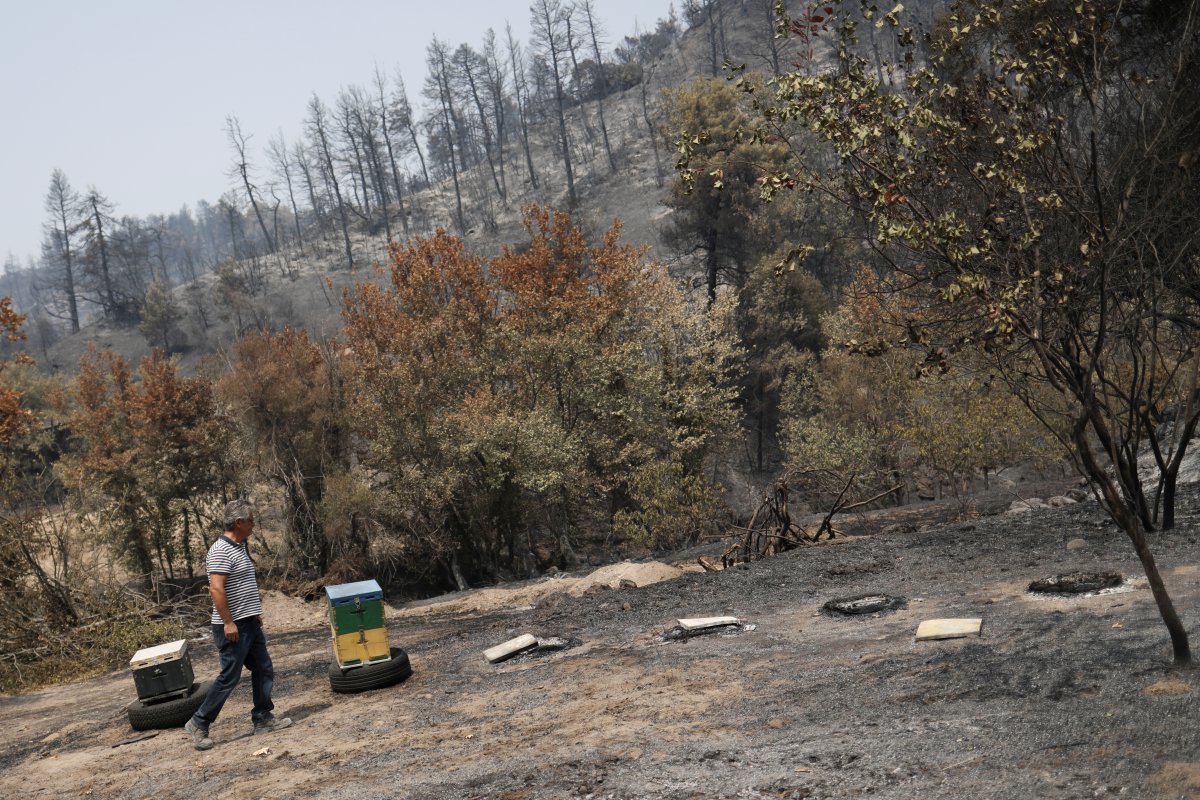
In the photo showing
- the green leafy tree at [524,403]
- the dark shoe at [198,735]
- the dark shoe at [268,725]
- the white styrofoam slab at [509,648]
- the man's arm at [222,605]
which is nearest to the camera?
the man's arm at [222,605]

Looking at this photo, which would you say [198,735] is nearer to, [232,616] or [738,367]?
[232,616]

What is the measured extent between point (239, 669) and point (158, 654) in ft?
5.20

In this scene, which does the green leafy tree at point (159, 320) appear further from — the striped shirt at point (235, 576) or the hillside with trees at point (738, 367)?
the striped shirt at point (235, 576)

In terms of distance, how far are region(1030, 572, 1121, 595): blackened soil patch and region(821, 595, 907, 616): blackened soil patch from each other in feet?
4.10

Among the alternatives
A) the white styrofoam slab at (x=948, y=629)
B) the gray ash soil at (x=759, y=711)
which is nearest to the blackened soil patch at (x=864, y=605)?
the gray ash soil at (x=759, y=711)

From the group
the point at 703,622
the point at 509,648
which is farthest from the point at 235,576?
the point at 703,622

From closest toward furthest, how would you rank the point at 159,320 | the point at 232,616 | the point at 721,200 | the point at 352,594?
the point at 232,616 < the point at 352,594 < the point at 721,200 < the point at 159,320

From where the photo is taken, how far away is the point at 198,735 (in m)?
6.73

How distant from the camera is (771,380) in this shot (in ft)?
116

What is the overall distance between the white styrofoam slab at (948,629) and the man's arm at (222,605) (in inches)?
206

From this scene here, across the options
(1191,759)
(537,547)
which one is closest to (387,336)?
(537,547)

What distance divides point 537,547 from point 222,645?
1890 centimetres

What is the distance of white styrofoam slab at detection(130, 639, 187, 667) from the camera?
25.4 ft

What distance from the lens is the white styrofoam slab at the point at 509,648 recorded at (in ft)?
28.3
